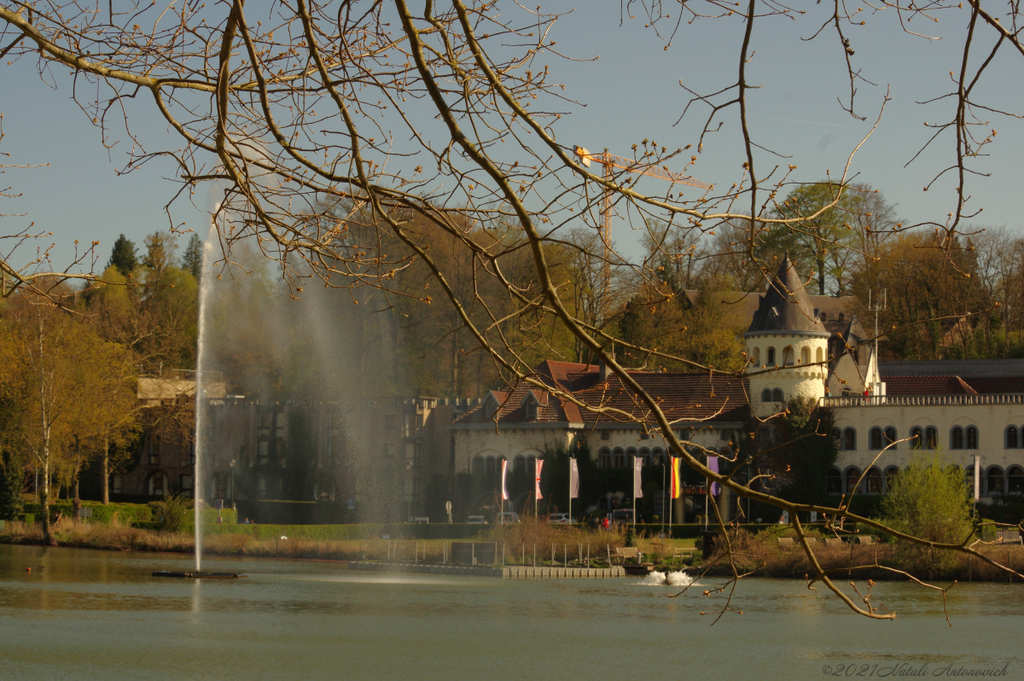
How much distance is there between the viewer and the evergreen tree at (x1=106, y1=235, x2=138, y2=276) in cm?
7819

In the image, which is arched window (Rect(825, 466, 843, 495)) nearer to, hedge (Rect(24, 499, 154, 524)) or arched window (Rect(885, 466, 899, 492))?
arched window (Rect(885, 466, 899, 492))

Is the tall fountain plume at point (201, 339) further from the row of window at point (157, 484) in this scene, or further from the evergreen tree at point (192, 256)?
the evergreen tree at point (192, 256)

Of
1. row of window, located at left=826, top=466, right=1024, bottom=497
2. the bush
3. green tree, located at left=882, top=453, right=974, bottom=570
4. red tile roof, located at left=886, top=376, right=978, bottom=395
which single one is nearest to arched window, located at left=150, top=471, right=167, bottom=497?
the bush

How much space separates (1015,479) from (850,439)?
6.51 meters

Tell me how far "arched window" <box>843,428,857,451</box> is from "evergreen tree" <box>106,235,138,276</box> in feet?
162

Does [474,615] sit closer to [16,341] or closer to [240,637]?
[240,637]

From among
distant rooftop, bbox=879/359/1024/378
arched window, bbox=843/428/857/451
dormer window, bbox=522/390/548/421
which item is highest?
distant rooftop, bbox=879/359/1024/378

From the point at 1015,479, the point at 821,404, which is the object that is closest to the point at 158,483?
the point at 821,404

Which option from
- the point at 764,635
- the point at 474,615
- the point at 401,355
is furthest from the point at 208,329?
the point at 764,635

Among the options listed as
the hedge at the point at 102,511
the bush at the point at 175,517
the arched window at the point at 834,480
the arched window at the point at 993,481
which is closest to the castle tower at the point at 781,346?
the arched window at the point at 834,480

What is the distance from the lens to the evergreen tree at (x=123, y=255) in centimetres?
7819

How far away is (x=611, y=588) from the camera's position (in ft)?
104

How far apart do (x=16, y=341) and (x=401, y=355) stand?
55.8 feet

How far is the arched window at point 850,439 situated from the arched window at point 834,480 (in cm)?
110
